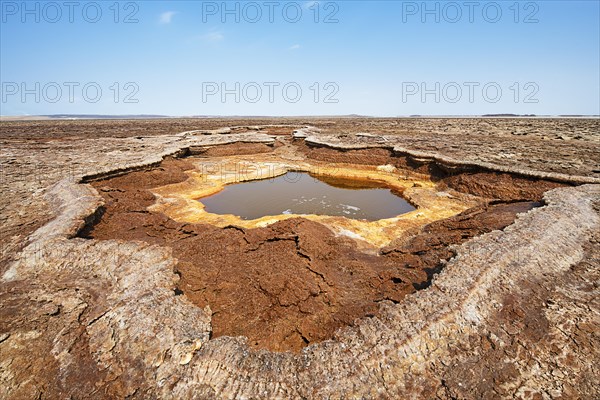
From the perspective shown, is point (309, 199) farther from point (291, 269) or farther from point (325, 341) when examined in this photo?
point (325, 341)

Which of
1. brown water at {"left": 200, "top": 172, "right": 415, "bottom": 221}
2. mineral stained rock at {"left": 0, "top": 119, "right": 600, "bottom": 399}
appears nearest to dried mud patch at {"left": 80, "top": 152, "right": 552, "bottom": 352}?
mineral stained rock at {"left": 0, "top": 119, "right": 600, "bottom": 399}

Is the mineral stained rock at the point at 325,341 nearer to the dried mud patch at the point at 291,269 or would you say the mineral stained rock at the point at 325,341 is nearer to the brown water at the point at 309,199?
the dried mud patch at the point at 291,269

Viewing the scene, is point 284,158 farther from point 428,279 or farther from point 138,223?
point 428,279

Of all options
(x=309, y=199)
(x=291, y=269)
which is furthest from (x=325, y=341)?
(x=309, y=199)

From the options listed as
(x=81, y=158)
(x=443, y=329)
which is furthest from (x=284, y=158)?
(x=443, y=329)

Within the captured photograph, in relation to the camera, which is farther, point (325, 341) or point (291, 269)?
point (291, 269)

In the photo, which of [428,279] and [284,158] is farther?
[284,158]

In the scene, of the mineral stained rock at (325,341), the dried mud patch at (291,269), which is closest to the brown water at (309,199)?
the dried mud patch at (291,269)
